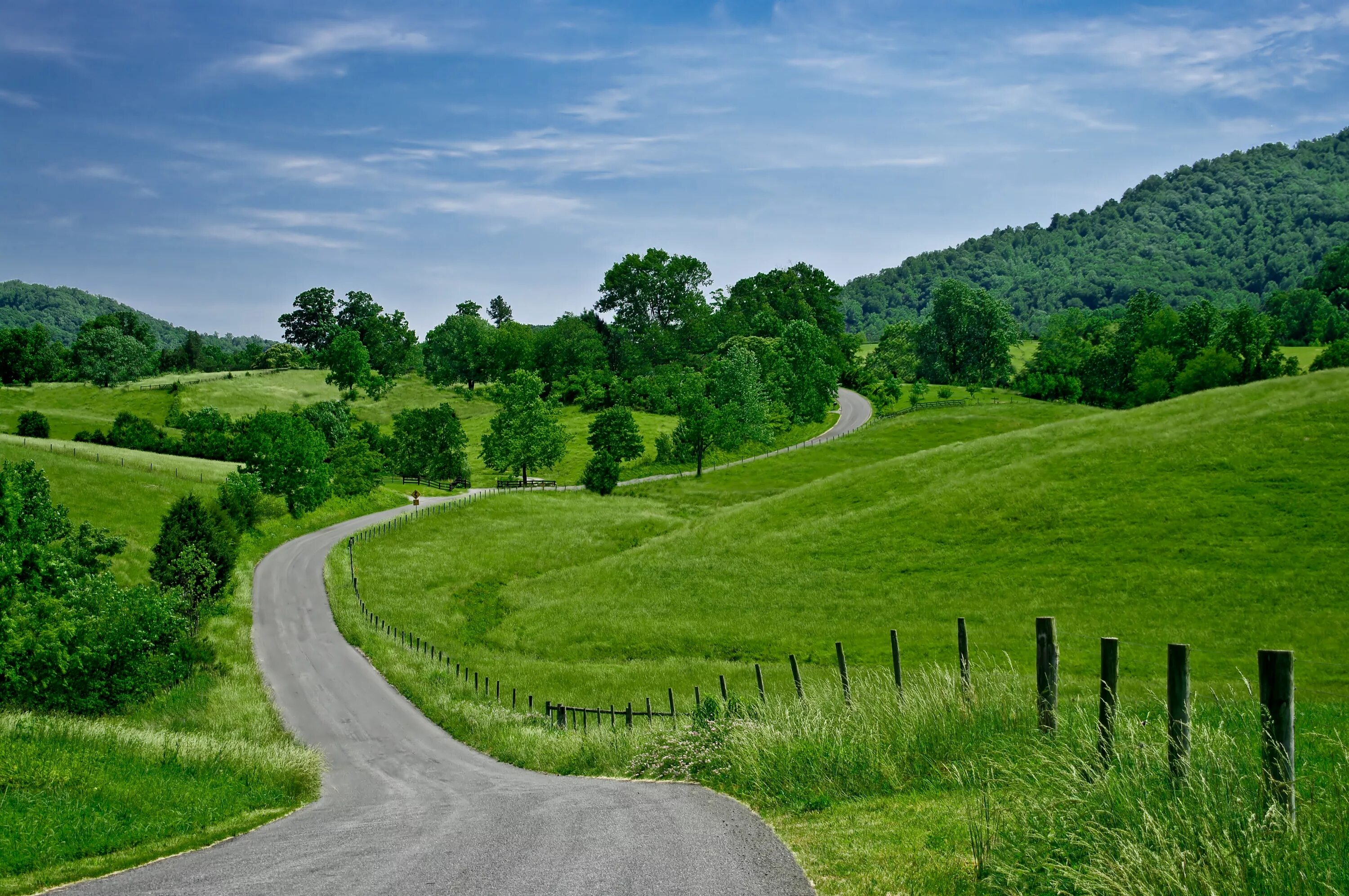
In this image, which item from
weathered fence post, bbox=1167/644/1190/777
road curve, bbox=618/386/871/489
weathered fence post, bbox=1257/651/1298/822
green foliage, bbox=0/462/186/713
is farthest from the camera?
road curve, bbox=618/386/871/489

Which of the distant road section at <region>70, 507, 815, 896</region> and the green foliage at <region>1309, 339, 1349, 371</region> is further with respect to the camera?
the green foliage at <region>1309, 339, 1349, 371</region>

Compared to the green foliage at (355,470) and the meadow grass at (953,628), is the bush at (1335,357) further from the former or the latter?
the green foliage at (355,470)

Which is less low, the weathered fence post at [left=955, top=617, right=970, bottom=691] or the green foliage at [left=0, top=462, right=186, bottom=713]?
the weathered fence post at [left=955, top=617, right=970, bottom=691]

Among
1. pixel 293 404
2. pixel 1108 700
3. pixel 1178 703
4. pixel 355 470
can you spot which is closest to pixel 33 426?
pixel 293 404

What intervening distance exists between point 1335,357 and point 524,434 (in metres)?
112

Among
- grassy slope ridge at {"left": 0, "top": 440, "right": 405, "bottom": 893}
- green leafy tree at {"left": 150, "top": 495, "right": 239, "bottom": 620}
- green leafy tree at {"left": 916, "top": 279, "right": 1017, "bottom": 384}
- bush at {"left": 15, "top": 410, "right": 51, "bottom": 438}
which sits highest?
green leafy tree at {"left": 916, "top": 279, "right": 1017, "bottom": 384}

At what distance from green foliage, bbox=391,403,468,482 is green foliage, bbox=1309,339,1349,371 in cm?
11959

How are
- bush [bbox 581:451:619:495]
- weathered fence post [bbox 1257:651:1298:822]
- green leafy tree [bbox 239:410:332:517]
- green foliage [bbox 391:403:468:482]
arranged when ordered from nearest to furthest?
weathered fence post [bbox 1257:651:1298:822] < green leafy tree [bbox 239:410:332:517] < bush [bbox 581:451:619:495] < green foliage [bbox 391:403:468:482]

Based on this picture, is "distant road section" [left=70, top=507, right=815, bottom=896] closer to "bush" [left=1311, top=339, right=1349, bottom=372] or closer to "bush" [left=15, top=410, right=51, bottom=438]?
"bush" [left=15, top=410, right=51, bottom=438]

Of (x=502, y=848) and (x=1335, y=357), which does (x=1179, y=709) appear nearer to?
(x=502, y=848)

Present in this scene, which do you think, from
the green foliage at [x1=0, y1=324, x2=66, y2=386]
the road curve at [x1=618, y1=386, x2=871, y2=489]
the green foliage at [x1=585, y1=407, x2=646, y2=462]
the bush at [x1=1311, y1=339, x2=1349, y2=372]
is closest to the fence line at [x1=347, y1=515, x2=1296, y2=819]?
the road curve at [x1=618, y1=386, x2=871, y2=489]

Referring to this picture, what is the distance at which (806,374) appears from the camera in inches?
5492

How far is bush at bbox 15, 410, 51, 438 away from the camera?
367 ft

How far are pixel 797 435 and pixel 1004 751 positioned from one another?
120686mm
